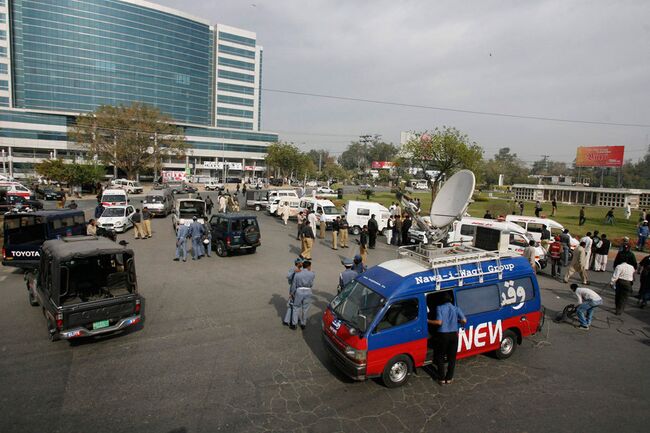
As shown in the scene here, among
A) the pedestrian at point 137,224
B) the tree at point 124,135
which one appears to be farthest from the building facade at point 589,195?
the tree at point 124,135

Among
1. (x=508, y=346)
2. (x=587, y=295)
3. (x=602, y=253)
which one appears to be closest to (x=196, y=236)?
(x=508, y=346)

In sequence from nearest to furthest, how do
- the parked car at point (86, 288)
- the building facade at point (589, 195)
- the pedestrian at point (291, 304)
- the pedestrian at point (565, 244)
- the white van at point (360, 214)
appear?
the parked car at point (86, 288)
the pedestrian at point (291, 304)
the pedestrian at point (565, 244)
the white van at point (360, 214)
the building facade at point (589, 195)

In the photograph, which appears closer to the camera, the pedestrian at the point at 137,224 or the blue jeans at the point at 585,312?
the blue jeans at the point at 585,312

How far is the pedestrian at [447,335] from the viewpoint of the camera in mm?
6449

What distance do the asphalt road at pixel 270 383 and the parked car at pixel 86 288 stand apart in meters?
0.58

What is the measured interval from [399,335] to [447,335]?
0.86 meters

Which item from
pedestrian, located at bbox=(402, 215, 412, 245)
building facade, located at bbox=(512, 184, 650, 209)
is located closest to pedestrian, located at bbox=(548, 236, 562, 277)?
pedestrian, located at bbox=(402, 215, 412, 245)

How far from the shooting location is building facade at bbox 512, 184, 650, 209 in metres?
44.3

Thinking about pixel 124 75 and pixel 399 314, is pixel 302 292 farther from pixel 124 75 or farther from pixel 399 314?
pixel 124 75

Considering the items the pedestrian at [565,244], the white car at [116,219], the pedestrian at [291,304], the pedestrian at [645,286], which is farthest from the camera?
the white car at [116,219]

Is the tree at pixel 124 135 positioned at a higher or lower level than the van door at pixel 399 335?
higher

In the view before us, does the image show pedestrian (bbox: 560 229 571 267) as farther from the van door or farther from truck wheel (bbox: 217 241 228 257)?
truck wheel (bbox: 217 241 228 257)

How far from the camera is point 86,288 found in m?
8.80

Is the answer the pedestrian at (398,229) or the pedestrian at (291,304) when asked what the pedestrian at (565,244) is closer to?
the pedestrian at (398,229)
